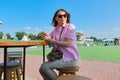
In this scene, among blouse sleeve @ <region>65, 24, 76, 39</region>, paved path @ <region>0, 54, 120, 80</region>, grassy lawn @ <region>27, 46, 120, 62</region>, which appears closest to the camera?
blouse sleeve @ <region>65, 24, 76, 39</region>

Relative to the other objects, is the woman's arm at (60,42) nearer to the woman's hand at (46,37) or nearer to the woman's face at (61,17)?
the woman's hand at (46,37)

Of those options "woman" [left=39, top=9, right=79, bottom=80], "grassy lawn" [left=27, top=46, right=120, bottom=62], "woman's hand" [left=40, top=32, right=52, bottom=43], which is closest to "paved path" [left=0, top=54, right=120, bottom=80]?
"woman" [left=39, top=9, right=79, bottom=80]

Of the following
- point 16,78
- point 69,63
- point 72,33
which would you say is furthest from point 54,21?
point 16,78

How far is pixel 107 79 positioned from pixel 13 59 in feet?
7.95

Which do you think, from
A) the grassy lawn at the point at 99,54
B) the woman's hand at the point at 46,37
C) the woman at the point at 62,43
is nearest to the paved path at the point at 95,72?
the woman at the point at 62,43

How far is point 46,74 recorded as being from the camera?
287cm

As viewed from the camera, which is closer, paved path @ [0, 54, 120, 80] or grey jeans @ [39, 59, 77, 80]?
grey jeans @ [39, 59, 77, 80]

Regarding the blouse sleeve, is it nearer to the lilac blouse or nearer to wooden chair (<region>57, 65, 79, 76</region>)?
the lilac blouse

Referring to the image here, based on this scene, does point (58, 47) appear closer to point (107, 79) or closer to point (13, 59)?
point (13, 59)

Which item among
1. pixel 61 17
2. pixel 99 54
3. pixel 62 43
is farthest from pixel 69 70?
pixel 99 54

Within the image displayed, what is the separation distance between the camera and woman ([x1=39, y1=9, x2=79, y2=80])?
113 inches

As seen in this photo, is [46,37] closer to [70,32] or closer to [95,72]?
[70,32]

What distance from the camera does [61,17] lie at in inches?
123

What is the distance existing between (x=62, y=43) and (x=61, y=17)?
0.38 meters
